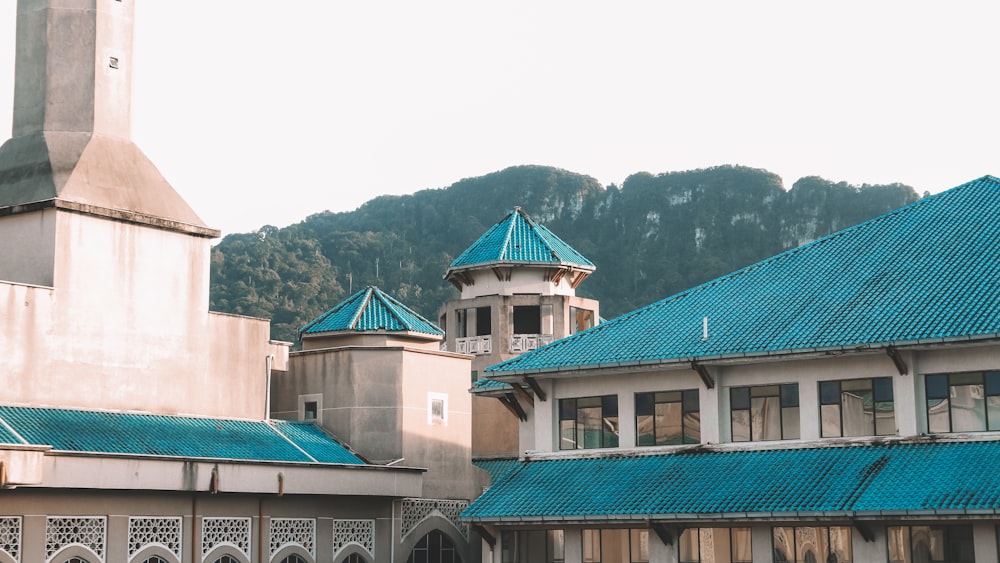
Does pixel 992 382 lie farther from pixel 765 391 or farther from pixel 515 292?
pixel 515 292

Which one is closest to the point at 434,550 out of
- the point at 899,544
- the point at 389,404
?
the point at 389,404

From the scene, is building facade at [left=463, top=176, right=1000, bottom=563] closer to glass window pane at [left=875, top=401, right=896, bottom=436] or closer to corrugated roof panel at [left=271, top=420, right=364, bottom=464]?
glass window pane at [left=875, top=401, right=896, bottom=436]

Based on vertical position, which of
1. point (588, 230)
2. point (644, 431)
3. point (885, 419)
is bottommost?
point (644, 431)

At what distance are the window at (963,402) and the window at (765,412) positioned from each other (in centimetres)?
323

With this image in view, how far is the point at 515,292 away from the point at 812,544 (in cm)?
3001

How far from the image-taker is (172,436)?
35406mm

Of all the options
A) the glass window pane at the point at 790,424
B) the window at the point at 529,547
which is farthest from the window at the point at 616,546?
the glass window pane at the point at 790,424

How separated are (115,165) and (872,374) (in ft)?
66.1

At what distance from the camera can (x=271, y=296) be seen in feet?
320

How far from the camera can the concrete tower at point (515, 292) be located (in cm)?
5981

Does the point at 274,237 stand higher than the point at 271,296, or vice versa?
the point at 274,237

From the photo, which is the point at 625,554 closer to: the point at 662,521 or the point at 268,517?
the point at 662,521

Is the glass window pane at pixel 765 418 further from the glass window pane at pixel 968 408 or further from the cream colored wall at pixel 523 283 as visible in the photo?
the cream colored wall at pixel 523 283

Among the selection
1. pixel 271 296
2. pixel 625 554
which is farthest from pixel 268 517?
pixel 271 296
